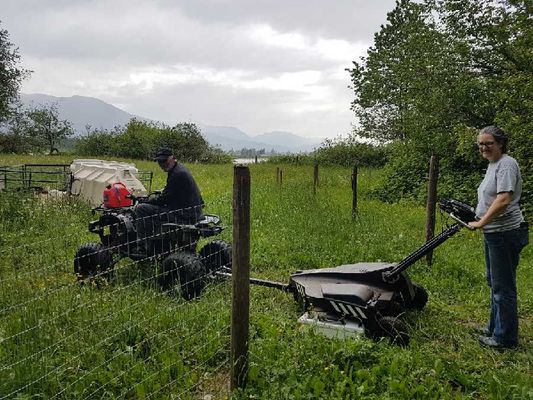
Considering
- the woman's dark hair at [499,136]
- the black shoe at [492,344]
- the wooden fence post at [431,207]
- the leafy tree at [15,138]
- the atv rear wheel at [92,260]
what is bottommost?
the black shoe at [492,344]

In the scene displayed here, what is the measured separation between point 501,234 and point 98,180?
30.5ft

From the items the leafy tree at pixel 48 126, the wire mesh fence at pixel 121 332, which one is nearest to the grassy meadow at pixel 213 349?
the wire mesh fence at pixel 121 332

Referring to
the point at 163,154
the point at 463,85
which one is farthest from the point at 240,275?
the point at 463,85

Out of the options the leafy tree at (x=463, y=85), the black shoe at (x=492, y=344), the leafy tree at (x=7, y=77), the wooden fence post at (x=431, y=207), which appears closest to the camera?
the black shoe at (x=492, y=344)

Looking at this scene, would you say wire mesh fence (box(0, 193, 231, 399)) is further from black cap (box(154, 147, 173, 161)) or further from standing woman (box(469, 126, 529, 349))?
standing woman (box(469, 126, 529, 349))

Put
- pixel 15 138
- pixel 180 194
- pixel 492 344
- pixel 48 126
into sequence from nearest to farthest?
1. pixel 492 344
2. pixel 180 194
3. pixel 15 138
4. pixel 48 126

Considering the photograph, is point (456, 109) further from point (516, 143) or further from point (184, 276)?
point (184, 276)

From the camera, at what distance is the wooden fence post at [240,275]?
3.03m

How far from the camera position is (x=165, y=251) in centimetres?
585

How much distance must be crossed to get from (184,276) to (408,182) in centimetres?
1257

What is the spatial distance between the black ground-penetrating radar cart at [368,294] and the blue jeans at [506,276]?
338 mm

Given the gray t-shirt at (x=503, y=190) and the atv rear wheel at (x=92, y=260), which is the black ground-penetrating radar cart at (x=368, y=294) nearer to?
the gray t-shirt at (x=503, y=190)

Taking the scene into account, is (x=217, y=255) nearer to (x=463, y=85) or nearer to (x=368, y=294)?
(x=368, y=294)

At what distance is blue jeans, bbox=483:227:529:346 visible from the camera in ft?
13.7
